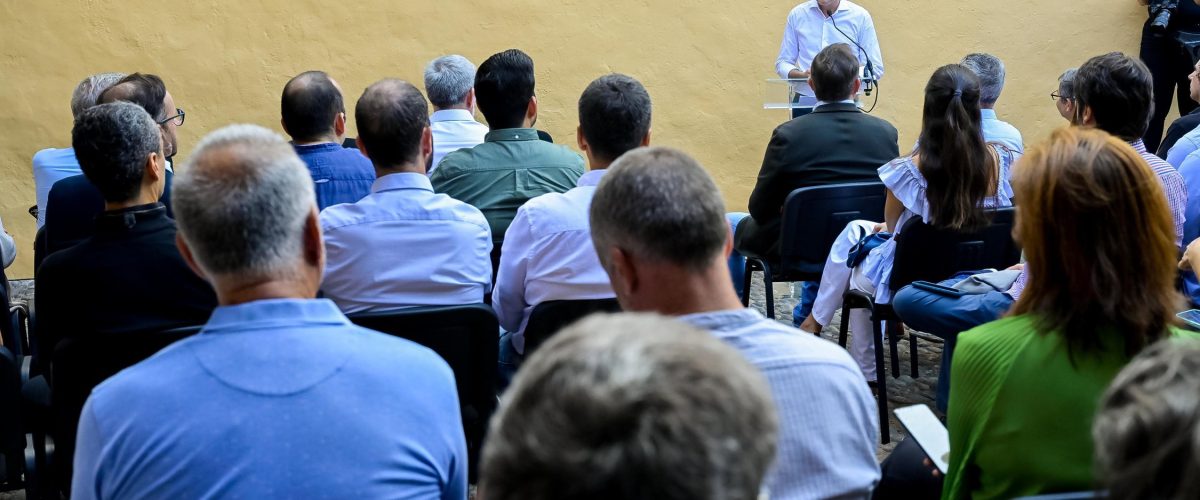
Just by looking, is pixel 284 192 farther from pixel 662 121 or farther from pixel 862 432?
pixel 662 121

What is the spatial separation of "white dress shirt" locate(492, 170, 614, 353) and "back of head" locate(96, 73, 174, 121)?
1826 mm

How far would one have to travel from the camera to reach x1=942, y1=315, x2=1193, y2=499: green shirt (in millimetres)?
1804

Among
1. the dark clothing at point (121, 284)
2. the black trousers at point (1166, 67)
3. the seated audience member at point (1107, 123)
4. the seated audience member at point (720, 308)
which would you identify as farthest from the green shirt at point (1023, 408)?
the black trousers at point (1166, 67)

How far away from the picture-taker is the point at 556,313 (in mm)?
2992

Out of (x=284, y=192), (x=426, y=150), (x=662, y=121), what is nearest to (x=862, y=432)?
(x=284, y=192)

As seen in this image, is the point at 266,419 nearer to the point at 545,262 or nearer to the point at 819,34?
the point at 545,262

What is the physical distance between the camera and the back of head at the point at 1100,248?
187 cm

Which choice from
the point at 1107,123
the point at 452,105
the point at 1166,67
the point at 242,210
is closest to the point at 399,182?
the point at 242,210

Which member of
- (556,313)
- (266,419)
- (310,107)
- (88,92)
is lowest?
(556,313)

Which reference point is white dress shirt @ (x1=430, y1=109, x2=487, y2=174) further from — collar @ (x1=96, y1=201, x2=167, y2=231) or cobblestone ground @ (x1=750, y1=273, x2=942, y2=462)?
collar @ (x1=96, y1=201, x2=167, y2=231)

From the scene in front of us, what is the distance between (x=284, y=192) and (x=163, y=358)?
0.98 ft

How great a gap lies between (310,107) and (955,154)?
86.0 inches

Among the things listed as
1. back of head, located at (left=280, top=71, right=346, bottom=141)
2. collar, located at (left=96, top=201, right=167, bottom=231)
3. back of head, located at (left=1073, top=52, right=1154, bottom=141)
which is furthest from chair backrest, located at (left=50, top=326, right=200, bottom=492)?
back of head, located at (left=1073, top=52, right=1154, bottom=141)

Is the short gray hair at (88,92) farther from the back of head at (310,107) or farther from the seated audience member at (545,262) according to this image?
the seated audience member at (545,262)
